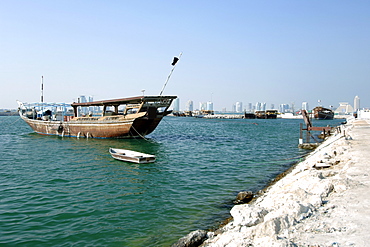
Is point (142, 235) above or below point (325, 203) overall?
below

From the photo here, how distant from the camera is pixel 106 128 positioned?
104ft

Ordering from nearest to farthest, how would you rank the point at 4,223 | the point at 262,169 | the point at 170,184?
the point at 4,223, the point at 170,184, the point at 262,169

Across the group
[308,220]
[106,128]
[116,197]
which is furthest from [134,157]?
[106,128]

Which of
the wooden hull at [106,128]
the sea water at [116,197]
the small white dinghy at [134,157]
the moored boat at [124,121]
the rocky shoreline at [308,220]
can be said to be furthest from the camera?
the wooden hull at [106,128]

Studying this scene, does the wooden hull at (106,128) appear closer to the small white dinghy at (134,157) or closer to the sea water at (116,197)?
the small white dinghy at (134,157)

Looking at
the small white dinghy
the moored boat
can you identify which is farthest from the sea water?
the moored boat

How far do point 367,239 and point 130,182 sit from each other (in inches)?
411

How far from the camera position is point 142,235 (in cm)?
761

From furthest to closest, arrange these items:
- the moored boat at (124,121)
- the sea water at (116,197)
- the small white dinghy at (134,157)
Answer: the moored boat at (124,121), the small white dinghy at (134,157), the sea water at (116,197)

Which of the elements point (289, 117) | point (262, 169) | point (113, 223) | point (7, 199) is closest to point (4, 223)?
point (7, 199)

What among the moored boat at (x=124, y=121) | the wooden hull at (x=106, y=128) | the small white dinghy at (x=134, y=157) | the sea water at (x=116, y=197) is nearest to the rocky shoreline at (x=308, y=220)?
the sea water at (x=116, y=197)

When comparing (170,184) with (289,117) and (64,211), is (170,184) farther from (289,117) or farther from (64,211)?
(289,117)

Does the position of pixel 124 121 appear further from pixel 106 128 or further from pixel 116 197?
pixel 116 197

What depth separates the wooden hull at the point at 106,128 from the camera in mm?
30031
